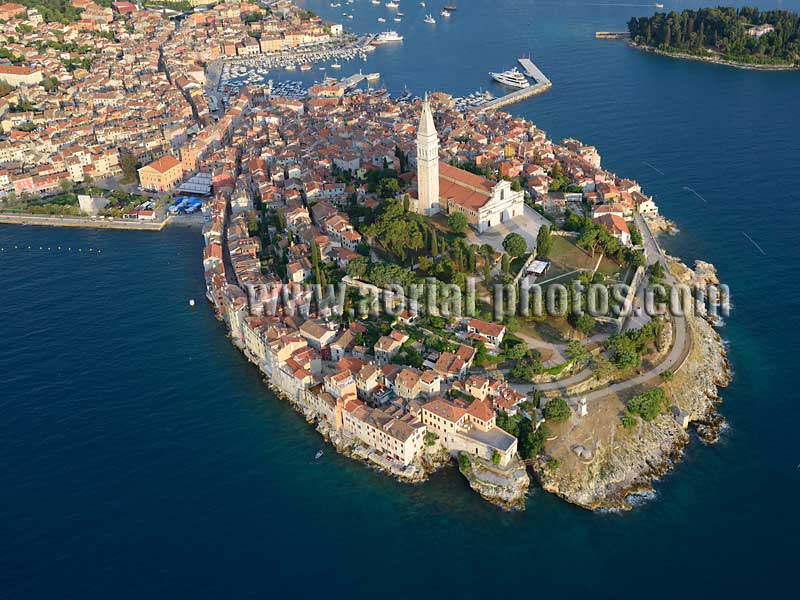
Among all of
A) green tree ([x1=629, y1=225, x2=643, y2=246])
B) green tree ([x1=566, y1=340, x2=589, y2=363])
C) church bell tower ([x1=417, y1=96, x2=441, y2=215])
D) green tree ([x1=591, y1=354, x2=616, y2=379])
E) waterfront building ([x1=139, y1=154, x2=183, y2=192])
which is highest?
church bell tower ([x1=417, y1=96, x2=441, y2=215])

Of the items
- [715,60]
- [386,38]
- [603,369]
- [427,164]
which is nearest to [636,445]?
[603,369]

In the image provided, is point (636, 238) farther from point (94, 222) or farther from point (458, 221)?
point (94, 222)

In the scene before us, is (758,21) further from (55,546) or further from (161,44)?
(55,546)

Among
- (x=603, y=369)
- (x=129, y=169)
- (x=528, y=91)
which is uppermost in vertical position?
(x=528, y=91)

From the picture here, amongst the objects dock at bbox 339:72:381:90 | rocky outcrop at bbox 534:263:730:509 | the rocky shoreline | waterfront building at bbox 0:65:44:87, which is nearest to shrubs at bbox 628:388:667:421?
rocky outcrop at bbox 534:263:730:509

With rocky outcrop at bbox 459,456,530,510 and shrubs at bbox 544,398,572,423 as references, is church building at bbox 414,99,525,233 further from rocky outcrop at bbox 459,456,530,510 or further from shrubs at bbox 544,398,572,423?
rocky outcrop at bbox 459,456,530,510

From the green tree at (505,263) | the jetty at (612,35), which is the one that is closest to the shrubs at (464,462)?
the green tree at (505,263)
